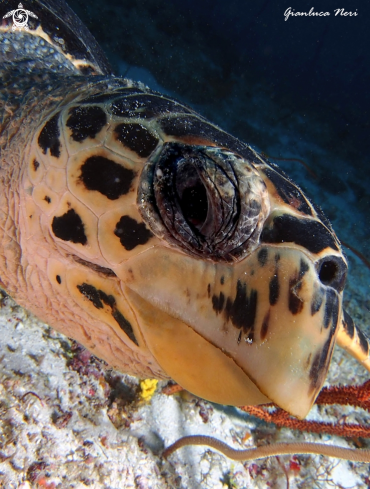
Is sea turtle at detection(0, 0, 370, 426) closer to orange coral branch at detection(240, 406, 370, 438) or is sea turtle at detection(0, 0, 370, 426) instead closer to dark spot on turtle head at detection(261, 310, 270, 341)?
dark spot on turtle head at detection(261, 310, 270, 341)

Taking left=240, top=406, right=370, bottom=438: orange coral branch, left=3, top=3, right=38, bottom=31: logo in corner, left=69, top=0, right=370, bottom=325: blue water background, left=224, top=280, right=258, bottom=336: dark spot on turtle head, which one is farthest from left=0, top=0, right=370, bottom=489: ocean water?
left=3, top=3, right=38, bottom=31: logo in corner

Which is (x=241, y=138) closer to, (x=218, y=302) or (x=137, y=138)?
(x=137, y=138)

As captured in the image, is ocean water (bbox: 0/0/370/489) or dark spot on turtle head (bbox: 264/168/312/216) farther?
ocean water (bbox: 0/0/370/489)

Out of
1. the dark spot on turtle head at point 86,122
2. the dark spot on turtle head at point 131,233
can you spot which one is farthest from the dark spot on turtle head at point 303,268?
the dark spot on turtle head at point 86,122

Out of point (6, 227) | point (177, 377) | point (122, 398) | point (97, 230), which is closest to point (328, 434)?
point (122, 398)

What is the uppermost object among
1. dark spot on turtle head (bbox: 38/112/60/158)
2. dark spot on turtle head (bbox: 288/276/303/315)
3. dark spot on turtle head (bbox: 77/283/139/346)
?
dark spot on turtle head (bbox: 38/112/60/158)

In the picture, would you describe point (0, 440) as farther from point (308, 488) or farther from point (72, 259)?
point (308, 488)
